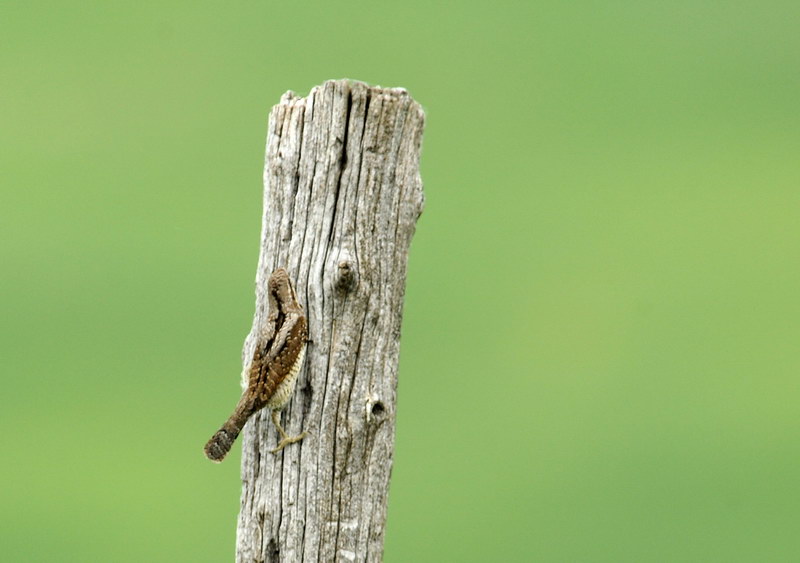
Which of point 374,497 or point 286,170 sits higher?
point 286,170

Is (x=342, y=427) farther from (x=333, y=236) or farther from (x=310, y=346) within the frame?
(x=333, y=236)

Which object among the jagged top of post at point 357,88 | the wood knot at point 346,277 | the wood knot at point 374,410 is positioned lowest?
the wood knot at point 374,410

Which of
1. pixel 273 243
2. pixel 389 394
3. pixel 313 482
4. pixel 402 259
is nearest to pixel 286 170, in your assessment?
pixel 273 243

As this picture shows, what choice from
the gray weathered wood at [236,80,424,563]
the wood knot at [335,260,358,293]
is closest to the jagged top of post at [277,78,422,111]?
the gray weathered wood at [236,80,424,563]

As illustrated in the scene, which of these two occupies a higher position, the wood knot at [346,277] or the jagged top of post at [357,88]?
the jagged top of post at [357,88]

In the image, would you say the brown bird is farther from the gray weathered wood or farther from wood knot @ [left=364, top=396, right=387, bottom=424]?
wood knot @ [left=364, top=396, right=387, bottom=424]

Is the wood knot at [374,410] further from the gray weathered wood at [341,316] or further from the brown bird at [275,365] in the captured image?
the brown bird at [275,365]

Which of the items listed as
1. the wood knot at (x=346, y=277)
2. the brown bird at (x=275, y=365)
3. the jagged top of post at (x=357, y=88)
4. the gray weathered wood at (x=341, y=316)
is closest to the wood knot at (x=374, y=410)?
the gray weathered wood at (x=341, y=316)

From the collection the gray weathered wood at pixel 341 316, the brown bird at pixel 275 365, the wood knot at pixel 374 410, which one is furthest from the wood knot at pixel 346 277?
the wood knot at pixel 374 410
